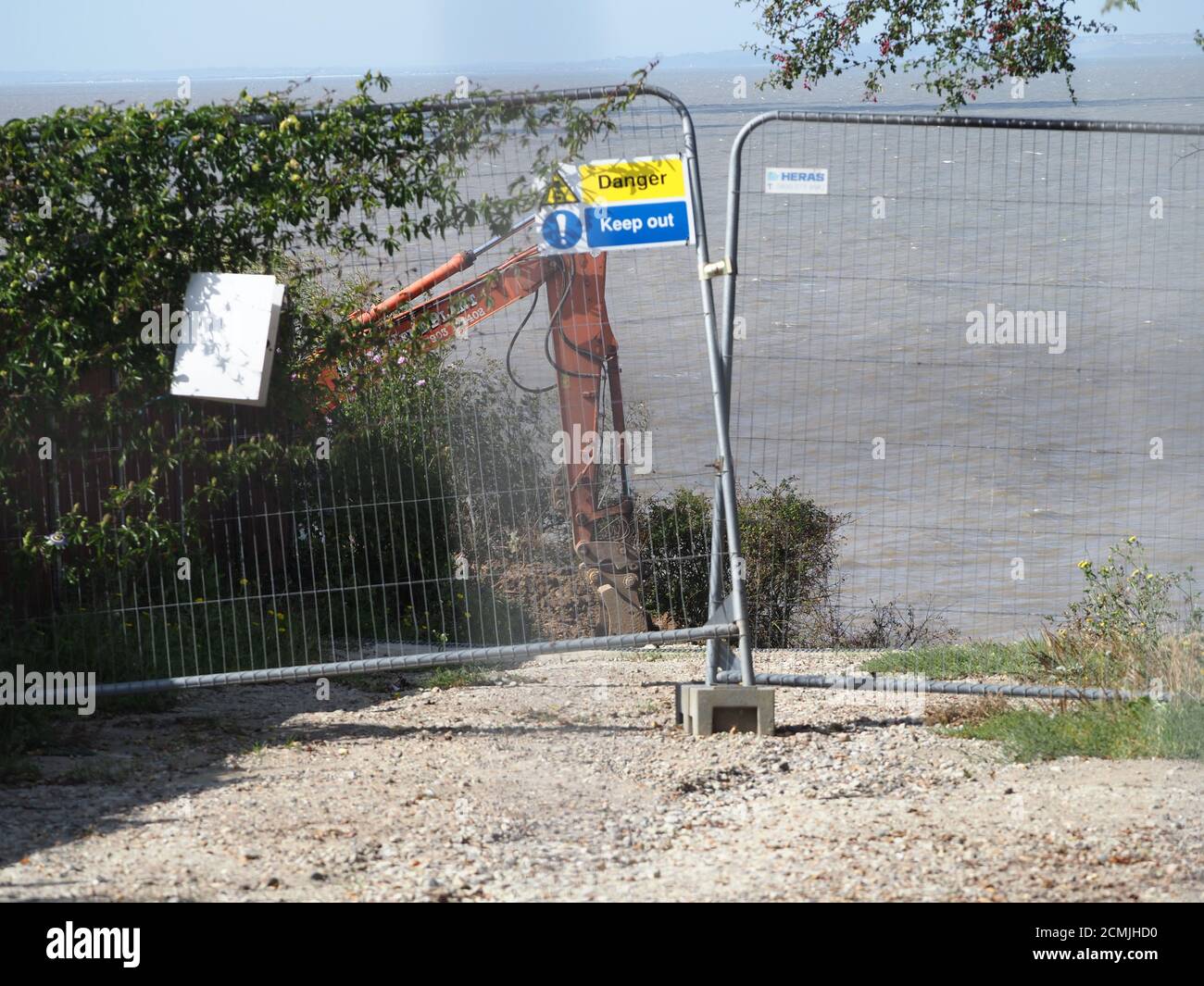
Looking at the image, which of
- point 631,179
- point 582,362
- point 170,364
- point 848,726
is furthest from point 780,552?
point 170,364

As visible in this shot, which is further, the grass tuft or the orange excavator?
the orange excavator

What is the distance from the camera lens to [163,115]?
645 centimetres

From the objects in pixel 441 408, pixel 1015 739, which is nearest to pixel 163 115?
pixel 441 408

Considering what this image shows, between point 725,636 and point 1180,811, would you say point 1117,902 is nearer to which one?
point 1180,811

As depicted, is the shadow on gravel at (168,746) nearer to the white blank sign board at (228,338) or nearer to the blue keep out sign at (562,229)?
the white blank sign board at (228,338)

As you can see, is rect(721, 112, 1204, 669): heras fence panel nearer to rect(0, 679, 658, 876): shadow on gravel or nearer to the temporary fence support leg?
the temporary fence support leg

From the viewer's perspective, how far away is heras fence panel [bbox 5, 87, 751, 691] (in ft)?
21.3

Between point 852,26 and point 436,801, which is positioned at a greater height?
point 852,26

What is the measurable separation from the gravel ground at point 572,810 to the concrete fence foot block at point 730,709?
0.09 meters

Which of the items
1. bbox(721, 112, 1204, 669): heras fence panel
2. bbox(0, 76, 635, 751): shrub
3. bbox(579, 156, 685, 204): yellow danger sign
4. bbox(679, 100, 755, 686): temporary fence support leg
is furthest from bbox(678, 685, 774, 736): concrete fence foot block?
bbox(579, 156, 685, 204): yellow danger sign

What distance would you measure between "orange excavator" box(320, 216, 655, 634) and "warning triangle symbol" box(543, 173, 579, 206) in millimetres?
723

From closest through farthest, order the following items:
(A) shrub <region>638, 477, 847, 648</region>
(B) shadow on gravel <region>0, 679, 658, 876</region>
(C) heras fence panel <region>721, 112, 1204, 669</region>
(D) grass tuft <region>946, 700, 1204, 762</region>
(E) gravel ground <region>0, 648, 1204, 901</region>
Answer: (E) gravel ground <region>0, 648, 1204, 901</region> < (B) shadow on gravel <region>0, 679, 658, 876</region> < (D) grass tuft <region>946, 700, 1204, 762</region> < (C) heras fence panel <region>721, 112, 1204, 669</region> < (A) shrub <region>638, 477, 847, 648</region>

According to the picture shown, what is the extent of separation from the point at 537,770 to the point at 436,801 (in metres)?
0.60

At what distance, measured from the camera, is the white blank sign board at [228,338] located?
6.48m
